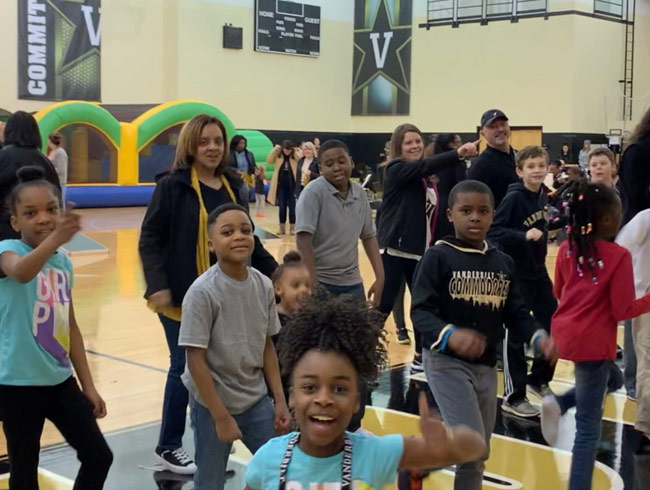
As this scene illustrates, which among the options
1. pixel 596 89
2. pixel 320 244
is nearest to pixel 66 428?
pixel 320 244

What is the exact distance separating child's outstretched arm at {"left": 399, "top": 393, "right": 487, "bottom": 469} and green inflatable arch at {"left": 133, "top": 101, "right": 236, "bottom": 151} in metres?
18.2

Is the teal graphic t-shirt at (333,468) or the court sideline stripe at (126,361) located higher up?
the teal graphic t-shirt at (333,468)

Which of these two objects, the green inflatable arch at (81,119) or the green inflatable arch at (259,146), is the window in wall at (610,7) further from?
the green inflatable arch at (81,119)

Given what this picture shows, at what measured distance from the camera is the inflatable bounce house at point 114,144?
19234 mm

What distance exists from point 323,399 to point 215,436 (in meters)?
1.35

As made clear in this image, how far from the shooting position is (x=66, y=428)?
337cm

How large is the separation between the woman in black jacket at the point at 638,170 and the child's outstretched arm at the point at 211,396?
9.79ft

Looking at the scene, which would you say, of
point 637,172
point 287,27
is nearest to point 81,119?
point 287,27

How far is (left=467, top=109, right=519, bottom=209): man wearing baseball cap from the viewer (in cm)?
589

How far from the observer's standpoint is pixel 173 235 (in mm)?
4359

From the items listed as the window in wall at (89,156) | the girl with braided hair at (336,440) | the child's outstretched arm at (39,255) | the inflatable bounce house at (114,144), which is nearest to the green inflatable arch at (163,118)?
the inflatable bounce house at (114,144)

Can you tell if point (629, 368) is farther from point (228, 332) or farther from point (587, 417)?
point (228, 332)

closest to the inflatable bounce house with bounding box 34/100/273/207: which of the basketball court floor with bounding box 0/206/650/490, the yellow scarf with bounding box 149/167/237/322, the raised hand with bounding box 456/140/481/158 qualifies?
the basketball court floor with bounding box 0/206/650/490

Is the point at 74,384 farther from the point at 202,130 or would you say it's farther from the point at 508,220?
the point at 508,220
